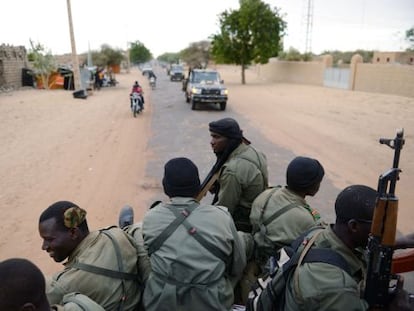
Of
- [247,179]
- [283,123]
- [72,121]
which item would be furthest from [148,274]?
[72,121]

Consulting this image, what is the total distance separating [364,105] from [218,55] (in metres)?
16.9

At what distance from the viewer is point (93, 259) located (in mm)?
2008

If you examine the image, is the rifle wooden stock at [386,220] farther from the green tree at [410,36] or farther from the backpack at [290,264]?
the green tree at [410,36]

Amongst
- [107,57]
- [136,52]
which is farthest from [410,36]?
[136,52]

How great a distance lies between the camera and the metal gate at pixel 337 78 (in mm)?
27841

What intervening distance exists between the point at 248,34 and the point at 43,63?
1612 centimetres

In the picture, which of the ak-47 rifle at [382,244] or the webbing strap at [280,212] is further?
the webbing strap at [280,212]

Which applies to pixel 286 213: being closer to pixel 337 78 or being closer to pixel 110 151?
pixel 110 151

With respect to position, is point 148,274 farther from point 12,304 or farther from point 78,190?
point 78,190

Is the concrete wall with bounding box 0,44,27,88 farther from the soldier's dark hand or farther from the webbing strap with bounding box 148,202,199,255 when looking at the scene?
the soldier's dark hand

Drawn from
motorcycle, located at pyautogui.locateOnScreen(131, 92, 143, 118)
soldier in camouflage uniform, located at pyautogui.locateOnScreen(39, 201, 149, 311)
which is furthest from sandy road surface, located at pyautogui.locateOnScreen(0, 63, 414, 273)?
soldier in camouflage uniform, located at pyautogui.locateOnScreen(39, 201, 149, 311)

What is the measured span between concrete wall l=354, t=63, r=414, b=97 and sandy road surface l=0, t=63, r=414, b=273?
3575mm

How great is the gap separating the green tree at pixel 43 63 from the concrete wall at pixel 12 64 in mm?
1356

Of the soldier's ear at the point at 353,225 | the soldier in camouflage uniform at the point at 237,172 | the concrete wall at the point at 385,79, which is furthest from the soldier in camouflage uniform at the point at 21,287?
the concrete wall at the point at 385,79
